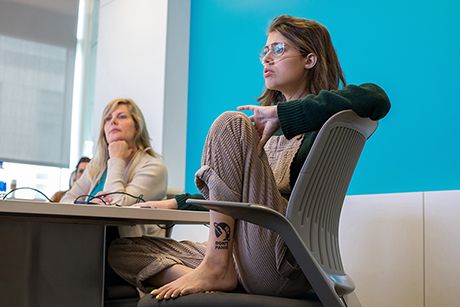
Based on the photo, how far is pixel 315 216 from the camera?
83cm

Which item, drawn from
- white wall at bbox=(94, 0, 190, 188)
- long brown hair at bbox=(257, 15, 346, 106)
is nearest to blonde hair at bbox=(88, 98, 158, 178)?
white wall at bbox=(94, 0, 190, 188)

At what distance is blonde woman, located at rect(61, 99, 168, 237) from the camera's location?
7.92 feet

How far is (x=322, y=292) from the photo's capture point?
746 mm

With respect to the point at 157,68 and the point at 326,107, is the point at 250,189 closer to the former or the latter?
the point at 326,107

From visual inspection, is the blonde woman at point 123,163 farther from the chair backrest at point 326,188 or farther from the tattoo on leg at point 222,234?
the chair backrest at point 326,188

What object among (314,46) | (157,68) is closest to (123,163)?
(157,68)

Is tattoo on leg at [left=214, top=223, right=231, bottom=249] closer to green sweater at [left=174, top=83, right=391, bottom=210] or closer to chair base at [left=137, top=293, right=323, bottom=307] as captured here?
chair base at [left=137, top=293, right=323, bottom=307]

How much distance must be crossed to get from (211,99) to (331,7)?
4.11ft

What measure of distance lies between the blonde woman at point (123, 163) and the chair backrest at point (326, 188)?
1.60 m

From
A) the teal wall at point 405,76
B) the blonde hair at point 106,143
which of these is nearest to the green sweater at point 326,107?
the teal wall at point 405,76

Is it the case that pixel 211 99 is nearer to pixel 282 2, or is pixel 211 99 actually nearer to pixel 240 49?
pixel 240 49

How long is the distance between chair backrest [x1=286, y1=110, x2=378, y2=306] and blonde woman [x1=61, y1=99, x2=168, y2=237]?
1.60 metres

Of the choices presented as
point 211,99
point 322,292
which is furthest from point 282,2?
point 322,292

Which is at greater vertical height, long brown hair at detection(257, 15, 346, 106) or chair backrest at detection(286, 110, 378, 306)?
long brown hair at detection(257, 15, 346, 106)
